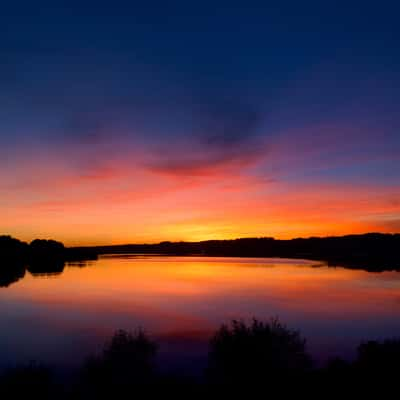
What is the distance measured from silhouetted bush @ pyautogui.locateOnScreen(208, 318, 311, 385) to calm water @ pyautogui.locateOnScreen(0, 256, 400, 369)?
7.83 metres

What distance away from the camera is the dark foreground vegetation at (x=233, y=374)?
16344 millimetres

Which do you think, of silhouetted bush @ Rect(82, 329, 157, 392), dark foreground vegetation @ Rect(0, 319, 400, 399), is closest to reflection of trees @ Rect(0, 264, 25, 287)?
silhouetted bush @ Rect(82, 329, 157, 392)

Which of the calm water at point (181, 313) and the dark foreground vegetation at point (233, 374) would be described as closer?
the dark foreground vegetation at point (233, 374)

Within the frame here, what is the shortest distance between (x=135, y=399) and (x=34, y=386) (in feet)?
13.7

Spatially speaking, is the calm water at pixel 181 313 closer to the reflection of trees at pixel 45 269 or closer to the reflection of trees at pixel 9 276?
the reflection of trees at pixel 9 276

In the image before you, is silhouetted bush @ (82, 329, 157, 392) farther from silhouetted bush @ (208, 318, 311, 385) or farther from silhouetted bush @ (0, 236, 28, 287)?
silhouetted bush @ (0, 236, 28, 287)

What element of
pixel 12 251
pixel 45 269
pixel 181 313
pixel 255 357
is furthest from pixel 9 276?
pixel 255 357

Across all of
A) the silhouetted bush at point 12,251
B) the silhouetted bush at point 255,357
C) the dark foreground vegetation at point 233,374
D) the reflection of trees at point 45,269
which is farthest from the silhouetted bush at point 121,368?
the silhouetted bush at point 12,251

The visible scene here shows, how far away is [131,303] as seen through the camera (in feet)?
194

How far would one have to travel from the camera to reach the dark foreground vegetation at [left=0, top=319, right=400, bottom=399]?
16344mm

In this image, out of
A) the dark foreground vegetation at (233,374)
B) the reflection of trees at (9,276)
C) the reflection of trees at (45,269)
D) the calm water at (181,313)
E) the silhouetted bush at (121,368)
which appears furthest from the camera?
the reflection of trees at (45,269)

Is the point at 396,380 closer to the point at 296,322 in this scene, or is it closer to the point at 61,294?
the point at 296,322

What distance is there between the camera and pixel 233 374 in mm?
18406

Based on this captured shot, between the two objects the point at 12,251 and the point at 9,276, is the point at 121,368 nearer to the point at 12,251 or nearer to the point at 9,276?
the point at 9,276
